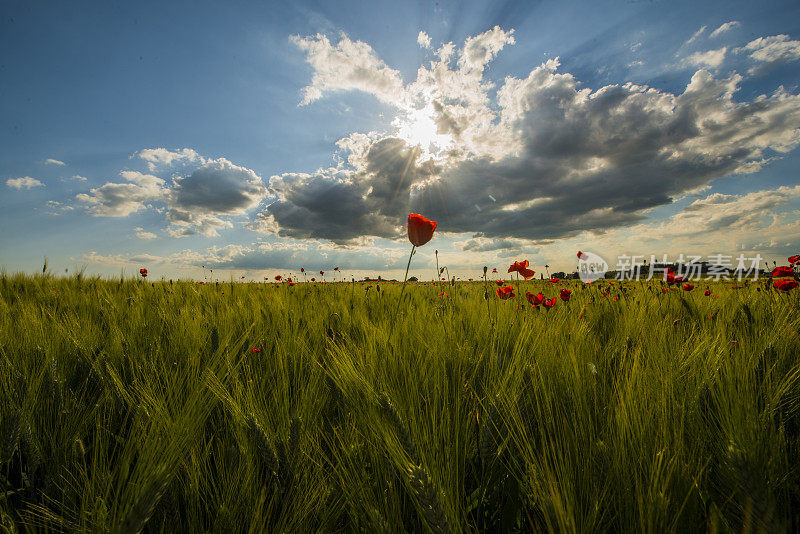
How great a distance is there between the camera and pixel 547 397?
1.00 metres

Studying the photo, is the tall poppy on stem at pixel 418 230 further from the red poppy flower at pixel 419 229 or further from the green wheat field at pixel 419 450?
the green wheat field at pixel 419 450

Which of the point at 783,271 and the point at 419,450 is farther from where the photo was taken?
the point at 783,271

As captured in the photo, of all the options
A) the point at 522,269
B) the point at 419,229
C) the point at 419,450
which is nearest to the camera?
the point at 419,450

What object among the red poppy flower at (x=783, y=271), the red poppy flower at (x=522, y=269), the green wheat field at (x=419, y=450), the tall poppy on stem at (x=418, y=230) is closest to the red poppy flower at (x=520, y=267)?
the red poppy flower at (x=522, y=269)

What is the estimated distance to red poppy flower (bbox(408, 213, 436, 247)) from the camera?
8.50 feet

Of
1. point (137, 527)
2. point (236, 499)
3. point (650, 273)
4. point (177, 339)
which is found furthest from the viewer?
point (650, 273)

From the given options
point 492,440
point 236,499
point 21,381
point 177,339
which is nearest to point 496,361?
point 492,440

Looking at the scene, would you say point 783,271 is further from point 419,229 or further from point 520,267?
point 419,229

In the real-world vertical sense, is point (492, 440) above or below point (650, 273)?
below

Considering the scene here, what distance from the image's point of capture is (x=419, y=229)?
8.70 ft

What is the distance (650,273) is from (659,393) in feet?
29.3

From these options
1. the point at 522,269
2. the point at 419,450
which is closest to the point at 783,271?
the point at 522,269

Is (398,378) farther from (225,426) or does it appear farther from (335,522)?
(225,426)

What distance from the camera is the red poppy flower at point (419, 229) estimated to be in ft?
8.50
